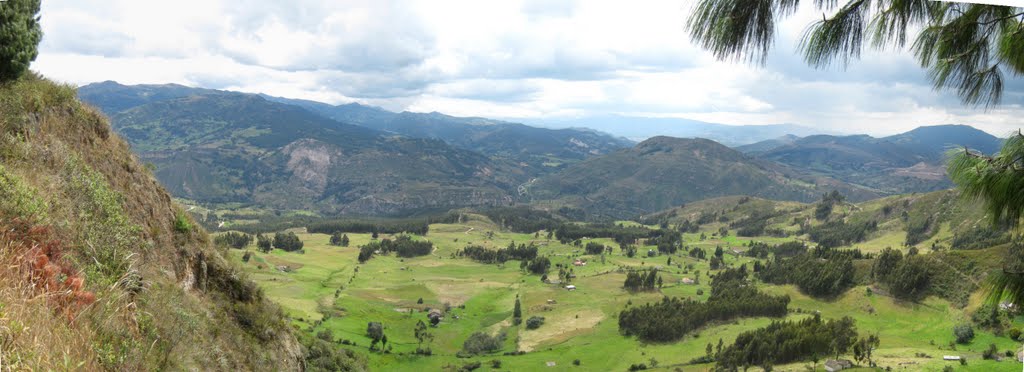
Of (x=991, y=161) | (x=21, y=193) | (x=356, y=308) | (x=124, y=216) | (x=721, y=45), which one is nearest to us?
(x=991, y=161)

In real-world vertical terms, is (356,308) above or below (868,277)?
below

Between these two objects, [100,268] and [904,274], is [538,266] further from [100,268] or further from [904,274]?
[100,268]

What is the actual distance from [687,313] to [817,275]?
32.2m

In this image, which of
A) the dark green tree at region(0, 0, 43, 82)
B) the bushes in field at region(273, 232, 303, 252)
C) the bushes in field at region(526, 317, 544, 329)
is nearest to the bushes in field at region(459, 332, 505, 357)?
the bushes in field at region(526, 317, 544, 329)

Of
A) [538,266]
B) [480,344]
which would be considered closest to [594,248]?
[538,266]

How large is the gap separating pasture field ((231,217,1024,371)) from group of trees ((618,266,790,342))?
2026 mm

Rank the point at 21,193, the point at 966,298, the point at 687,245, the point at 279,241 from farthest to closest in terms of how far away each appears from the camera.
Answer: the point at 687,245 → the point at 279,241 → the point at 966,298 → the point at 21,193

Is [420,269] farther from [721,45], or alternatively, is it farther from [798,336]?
[721,45]

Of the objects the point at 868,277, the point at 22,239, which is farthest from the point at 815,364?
the point at 22,239

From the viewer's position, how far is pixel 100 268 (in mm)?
8680

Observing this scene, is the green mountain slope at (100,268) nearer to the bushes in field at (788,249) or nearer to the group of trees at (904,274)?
the group of trees at (904,274)

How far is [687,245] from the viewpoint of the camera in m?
183

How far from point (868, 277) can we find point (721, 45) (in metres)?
116

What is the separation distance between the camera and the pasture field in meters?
74.6
